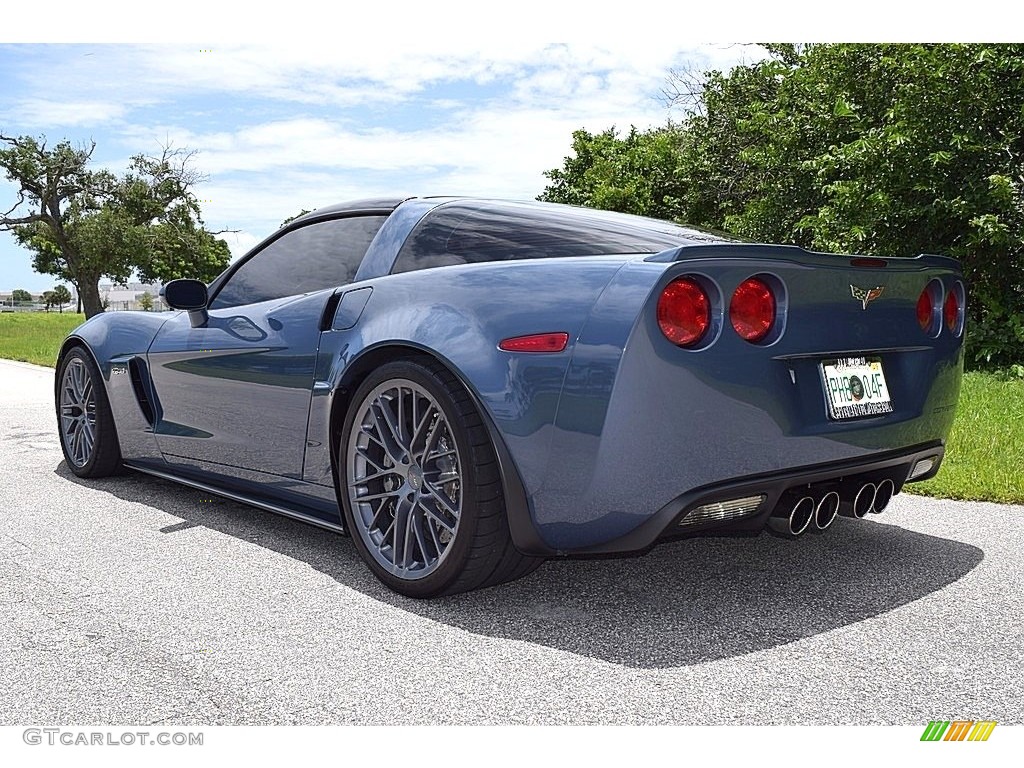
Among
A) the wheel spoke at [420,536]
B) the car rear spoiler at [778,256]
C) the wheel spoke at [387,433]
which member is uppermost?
the car rear spoiler at [778,256]

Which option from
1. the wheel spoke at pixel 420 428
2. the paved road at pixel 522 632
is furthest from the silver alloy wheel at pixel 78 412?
the wheel spoke at pixel 420 428

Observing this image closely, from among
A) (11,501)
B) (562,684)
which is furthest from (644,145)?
(562,684)

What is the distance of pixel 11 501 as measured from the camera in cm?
531

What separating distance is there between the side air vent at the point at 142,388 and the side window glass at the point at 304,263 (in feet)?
2.03

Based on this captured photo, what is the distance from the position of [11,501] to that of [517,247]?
3168 millimetres

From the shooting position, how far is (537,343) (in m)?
3.13

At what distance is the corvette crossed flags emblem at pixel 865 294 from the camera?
3.41 m

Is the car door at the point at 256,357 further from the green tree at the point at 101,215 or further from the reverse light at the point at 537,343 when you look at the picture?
the green tree at the point at 101,215

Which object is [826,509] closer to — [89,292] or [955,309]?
[955,309]

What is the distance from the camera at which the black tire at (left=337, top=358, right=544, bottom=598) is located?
329cm

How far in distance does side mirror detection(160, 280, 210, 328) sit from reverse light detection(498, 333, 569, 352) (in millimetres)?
2047

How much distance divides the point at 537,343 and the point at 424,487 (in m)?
0.71

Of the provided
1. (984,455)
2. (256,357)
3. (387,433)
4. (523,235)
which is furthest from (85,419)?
(984,455)

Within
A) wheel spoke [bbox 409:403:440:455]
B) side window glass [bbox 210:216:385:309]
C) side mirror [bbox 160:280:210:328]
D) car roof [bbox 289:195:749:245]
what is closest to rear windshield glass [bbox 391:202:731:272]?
car roof [bbox 289:195:749:245]
